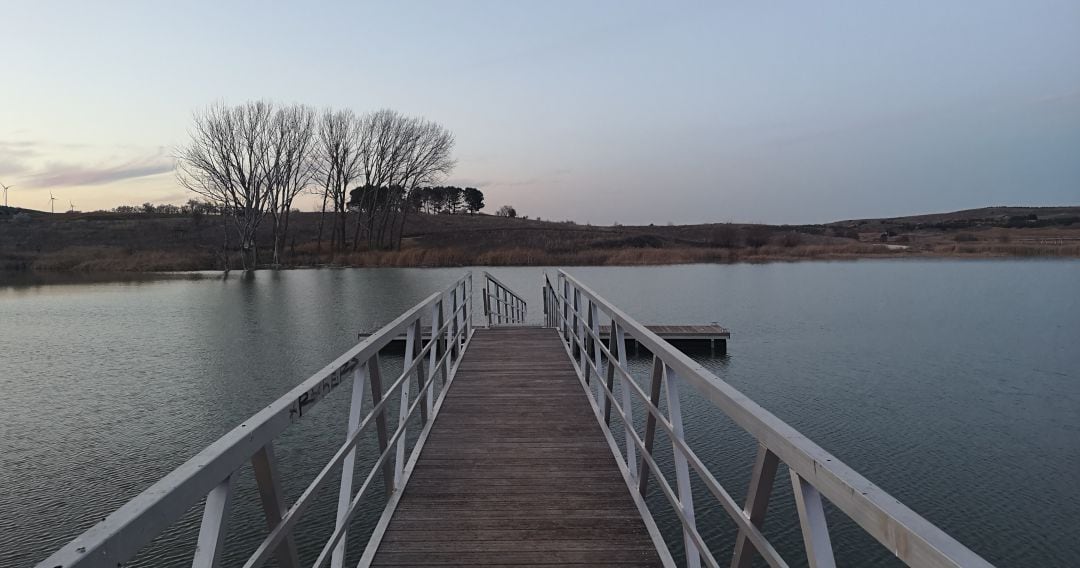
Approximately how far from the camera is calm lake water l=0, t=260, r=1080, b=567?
586cm

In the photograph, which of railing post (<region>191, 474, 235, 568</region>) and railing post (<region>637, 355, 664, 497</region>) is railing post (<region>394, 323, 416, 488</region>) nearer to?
railing post (<region>637, 355, 664, 497</region>)

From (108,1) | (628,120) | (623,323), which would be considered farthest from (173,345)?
(628,120)

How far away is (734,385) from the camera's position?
428 inches

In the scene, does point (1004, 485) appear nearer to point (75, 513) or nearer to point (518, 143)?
point (75, 513)

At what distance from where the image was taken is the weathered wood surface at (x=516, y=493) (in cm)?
287

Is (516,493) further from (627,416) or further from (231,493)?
(231,493)

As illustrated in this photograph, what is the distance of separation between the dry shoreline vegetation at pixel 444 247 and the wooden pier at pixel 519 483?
30.0m

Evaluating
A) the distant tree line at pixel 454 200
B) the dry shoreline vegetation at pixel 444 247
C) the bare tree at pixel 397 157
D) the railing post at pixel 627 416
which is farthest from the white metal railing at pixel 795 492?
the distant tree line at pixel 454 200

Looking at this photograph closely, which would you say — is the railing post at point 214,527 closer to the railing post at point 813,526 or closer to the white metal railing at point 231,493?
the white metal railing at point 231,493

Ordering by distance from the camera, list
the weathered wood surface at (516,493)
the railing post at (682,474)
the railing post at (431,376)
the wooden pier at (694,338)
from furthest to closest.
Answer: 1. the wooden pier at (694,338)
2. the railing post at (431,376)
3. the weathered wood surface at (516,493)
4. the railing post at (682,474)

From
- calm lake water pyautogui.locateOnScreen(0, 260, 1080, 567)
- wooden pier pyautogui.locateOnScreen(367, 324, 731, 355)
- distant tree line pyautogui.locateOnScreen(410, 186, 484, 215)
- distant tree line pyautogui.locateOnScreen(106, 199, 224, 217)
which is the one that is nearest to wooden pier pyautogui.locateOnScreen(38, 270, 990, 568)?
calm lake water pyautogui.locateOnScreen(0, 260, 1080, 567)

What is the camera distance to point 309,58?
67.0 ft

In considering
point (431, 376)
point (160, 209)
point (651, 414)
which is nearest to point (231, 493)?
point (651, 414)

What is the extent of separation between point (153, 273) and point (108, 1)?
21533 millimetres
